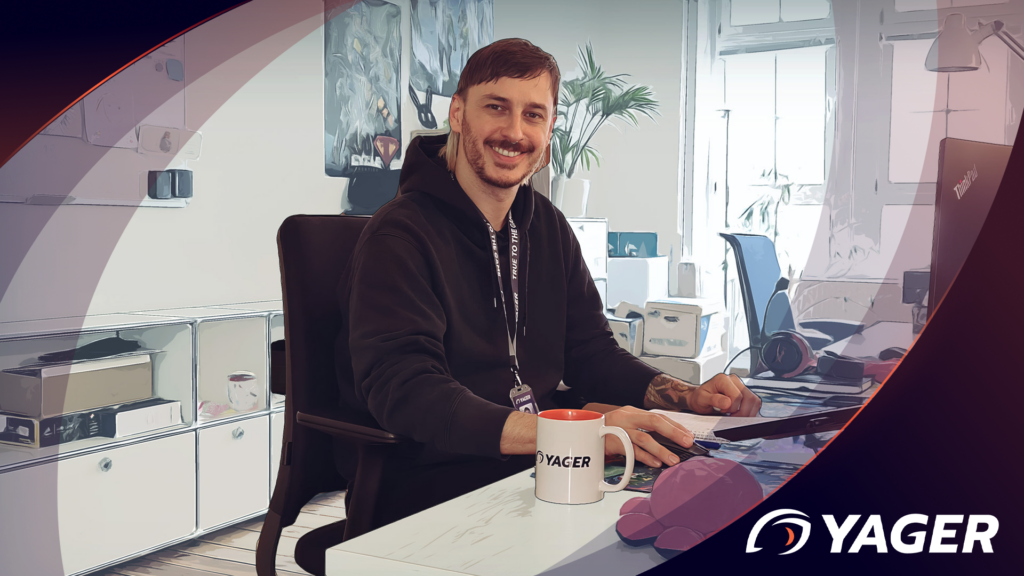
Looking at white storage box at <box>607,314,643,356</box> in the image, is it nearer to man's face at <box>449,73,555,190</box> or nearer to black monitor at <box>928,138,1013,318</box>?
man's face at <box>449,73,555,190</box>

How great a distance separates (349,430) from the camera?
3.88ft

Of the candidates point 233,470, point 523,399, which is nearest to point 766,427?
point 523,399

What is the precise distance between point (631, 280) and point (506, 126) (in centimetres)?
382

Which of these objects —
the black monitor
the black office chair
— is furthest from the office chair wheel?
the black monitor

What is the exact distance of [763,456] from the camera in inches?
38.5

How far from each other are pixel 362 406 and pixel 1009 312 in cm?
97

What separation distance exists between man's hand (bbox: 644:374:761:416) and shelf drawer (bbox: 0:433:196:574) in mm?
1710

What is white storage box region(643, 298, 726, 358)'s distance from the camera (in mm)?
4215

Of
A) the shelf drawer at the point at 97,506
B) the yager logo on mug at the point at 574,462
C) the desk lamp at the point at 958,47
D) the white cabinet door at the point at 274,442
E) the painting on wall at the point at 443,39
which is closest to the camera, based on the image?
the yager logo on mug at the point at 574,462

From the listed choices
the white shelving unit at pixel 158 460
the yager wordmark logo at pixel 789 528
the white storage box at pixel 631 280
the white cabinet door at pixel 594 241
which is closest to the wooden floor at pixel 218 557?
the white shelving unit at pixel 158 460

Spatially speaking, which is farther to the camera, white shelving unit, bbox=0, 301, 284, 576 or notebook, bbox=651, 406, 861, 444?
white shelving unit, bbox=0, 301, 284, 576

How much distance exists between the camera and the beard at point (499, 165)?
1.39 meters

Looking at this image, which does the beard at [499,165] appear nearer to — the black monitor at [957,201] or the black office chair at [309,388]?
the black office chair at [309,388]

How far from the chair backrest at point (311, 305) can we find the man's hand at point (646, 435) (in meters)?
0.58
